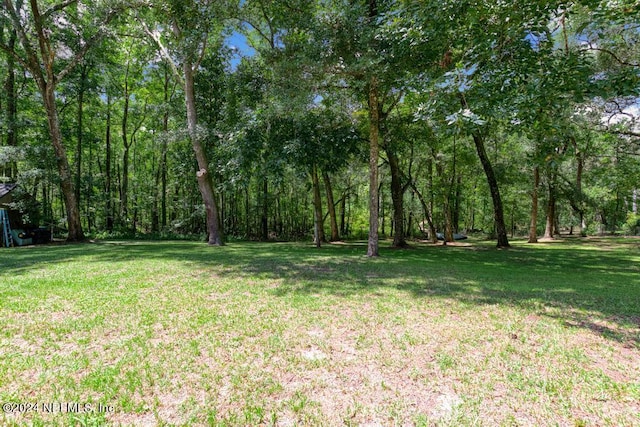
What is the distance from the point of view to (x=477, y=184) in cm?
2348

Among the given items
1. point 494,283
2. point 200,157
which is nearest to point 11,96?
point 200,157

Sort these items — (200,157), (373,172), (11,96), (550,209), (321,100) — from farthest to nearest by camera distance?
1. (550,209)
2. (11,96)
3. (200,157)
4. (321,100)
5. (373,172)

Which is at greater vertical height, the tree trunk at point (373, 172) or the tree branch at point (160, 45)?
the tree branch at point (160, 45)

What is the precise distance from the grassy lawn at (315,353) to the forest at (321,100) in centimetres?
303

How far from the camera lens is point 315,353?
2820mm

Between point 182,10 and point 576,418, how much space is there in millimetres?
14022

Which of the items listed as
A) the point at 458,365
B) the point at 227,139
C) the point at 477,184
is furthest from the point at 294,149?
Result: the point at 477,184

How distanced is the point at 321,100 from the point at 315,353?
Result: 10653 mm

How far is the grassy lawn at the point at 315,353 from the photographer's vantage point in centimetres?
201

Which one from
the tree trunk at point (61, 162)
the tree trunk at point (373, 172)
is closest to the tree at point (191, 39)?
the tree trunk at point (61, 162)

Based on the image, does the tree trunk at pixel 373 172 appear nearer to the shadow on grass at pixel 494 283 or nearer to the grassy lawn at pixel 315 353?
the shadow on grass at pixel 494 283

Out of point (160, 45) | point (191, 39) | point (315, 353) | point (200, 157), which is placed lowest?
point (315, 353)

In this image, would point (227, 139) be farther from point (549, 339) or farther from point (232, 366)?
point (549, 339)

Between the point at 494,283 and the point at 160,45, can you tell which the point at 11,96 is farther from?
the point at 494,283
